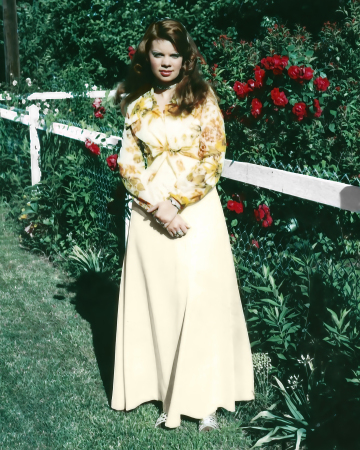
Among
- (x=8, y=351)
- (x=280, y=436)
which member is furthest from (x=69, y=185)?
(x=280, y=436)

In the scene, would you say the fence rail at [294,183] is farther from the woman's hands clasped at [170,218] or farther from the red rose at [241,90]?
the woman's hands clasped at [170,218]

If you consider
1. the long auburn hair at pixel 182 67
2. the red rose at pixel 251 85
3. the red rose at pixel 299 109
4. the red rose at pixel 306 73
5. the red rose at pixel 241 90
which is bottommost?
the red rose at pixel 299 109

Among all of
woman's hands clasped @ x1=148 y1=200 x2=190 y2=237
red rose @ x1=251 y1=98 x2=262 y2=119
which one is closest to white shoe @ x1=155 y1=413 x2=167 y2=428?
woman's hands clasped @ x1=148 y1=200 x2=190 y2=237

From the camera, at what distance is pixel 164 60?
2451mm

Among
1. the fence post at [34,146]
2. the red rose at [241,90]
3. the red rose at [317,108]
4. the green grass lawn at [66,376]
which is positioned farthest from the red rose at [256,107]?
the fence post at [34,146]

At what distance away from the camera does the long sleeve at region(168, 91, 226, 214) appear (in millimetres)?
2439

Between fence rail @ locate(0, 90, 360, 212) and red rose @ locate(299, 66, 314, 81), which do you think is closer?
fence rail @ locate(0, 90, 360, 212)

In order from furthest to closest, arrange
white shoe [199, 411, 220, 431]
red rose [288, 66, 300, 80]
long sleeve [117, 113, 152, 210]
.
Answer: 1. red rose [288, 66, 300, 80]
2. white shoe [199, 411, 220, 431]
3. long sleeve [117, 113, 152, 210]

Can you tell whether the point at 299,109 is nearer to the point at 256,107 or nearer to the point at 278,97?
the point at 278,97

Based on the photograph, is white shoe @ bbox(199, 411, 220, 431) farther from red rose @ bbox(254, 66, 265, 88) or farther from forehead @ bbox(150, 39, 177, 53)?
red rose @ bbox(254, 66, 265, 88)

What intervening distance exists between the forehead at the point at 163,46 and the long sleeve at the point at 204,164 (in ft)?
0.90

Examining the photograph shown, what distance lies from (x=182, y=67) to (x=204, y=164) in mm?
466

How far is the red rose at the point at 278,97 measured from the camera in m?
3.23

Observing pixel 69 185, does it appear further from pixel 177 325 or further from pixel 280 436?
pixel 280 436
